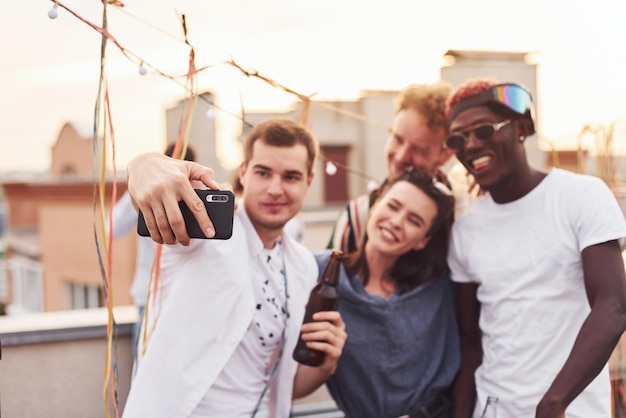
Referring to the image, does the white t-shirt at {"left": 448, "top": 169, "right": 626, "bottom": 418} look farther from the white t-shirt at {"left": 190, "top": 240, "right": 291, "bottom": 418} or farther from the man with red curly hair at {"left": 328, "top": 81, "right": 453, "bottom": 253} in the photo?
the man with red curly hair at {"left": 328, "top": 81, "right": 453, "bottom": 253}

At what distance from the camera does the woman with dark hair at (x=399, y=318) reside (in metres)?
2.40

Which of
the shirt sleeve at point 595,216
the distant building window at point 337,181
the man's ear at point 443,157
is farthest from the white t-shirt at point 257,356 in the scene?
the distant building window at point 337,181

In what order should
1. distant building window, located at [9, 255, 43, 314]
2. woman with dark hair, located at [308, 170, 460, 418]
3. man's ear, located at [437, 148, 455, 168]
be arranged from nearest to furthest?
1. woman with dark hair, located at [308, 170, 460, 418]
2. man's ear, located at [437, 148, 455, 168]
3. distant building window, located at [9, 255, 43, 314]

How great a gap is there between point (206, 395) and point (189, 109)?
33.4 inches

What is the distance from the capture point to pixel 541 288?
209cm

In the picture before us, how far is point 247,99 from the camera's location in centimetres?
245

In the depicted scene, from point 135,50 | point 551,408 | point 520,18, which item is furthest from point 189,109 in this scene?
point 520,18

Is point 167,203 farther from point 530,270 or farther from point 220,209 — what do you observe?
point 530,270

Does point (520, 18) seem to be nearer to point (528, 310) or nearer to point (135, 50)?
point (528, 310)

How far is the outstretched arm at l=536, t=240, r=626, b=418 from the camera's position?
1.86m

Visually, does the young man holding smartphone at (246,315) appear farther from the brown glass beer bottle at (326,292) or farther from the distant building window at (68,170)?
the distant building window at (68,170)

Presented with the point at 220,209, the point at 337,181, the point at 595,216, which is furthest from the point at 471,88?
the point at 337,181

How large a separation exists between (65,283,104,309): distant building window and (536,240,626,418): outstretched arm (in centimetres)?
1189

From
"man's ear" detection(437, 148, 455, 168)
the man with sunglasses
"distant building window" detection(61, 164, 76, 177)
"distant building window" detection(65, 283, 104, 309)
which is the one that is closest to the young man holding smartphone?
the man with sunglasses
